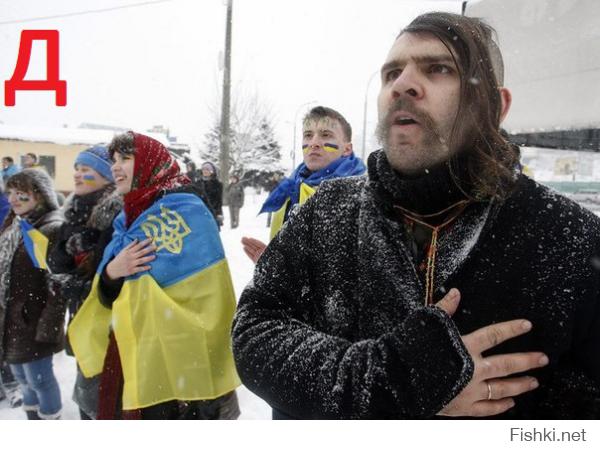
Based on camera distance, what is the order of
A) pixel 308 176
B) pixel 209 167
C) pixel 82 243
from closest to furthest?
pixel 82 243
pixel 308 176
pixel 209 167

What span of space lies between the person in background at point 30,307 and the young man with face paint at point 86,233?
0.21 meters

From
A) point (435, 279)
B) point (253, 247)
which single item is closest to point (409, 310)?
point (435, 279)

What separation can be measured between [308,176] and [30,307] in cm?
147

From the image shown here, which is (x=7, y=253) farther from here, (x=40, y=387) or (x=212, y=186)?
(x=212, y=186)

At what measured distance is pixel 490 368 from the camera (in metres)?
0.60

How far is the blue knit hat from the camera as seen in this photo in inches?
70.5

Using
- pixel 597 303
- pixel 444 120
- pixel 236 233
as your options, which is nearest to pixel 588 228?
pixel 597 303

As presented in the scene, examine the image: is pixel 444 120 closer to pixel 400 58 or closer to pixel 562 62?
pixel 400 58

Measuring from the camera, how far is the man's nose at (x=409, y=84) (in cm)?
69

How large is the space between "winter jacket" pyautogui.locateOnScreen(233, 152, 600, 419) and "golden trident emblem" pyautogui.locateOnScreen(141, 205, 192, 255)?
0.76 meters

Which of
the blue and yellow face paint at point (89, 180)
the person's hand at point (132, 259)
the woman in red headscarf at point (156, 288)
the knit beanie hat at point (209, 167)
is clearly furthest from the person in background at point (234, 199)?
the person's hand at point (132, 259)

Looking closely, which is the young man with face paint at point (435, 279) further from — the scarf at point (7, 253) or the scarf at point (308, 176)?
the scarf at point (7, 253)

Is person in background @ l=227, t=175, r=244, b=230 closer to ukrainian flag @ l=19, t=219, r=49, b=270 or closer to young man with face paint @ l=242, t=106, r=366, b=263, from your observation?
ukrainian flag @ l=19, t=219, r=49, b=270

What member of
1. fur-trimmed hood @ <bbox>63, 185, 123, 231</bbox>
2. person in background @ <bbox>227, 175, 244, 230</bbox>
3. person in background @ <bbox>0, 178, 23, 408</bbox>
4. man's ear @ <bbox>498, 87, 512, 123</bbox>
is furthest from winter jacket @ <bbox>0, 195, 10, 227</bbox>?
person in background @ <bbox>227, 175, 244, 230</bbox>
